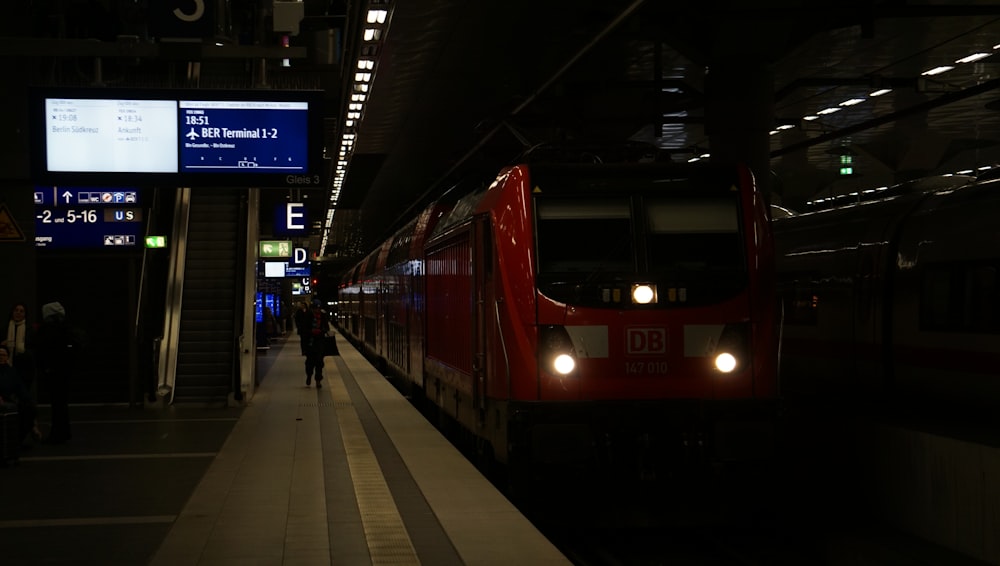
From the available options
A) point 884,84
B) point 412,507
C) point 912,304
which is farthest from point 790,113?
point 412,507

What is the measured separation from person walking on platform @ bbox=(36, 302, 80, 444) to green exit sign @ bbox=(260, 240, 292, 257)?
2060cm

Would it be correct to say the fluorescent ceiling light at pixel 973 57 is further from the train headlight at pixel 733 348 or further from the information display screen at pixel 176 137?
the train headlight at pixel 733 348

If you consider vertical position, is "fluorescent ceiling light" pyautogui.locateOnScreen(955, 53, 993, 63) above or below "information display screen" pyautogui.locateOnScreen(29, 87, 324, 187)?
above

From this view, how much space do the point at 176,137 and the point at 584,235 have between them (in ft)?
24.6

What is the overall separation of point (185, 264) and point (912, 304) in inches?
586

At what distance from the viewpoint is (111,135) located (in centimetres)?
1556

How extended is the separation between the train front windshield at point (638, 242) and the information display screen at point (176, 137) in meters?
6.56

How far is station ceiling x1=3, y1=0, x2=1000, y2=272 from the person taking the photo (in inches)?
730

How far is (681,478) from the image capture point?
991 cm

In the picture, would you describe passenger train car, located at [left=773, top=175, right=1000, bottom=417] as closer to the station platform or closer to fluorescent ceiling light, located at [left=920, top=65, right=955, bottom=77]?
the station platform

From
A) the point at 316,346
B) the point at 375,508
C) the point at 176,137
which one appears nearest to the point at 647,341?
the point at 375,508

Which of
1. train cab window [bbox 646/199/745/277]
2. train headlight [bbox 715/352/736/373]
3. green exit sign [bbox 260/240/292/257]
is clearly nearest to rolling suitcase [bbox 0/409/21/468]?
train cab window [bbox 646/199/745/277]

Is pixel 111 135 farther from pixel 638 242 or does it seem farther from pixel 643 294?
pixel 643 294

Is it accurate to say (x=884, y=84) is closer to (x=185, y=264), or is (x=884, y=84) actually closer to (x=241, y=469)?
(x=185, y=264)
